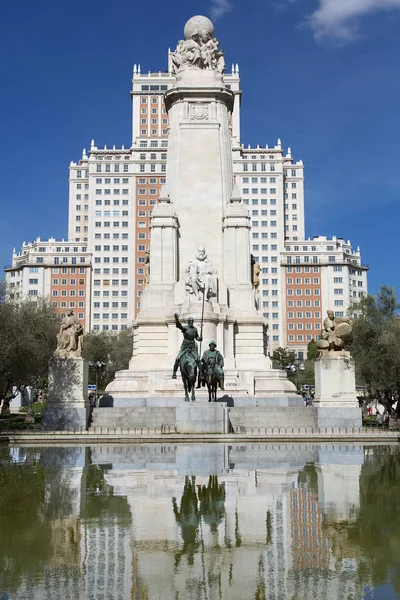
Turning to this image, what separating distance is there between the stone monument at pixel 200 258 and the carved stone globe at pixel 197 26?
6 cm

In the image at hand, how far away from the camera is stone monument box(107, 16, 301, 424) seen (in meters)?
32.0

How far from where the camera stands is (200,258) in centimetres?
3438

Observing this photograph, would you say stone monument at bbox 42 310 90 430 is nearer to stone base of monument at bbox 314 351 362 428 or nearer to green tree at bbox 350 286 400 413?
stone base of monument at bbox 314 351 362 428

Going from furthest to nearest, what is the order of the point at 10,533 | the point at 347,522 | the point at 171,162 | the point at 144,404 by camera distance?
the point at 171,162
the point at 144,404
the point at 347,522
the point at 10,533

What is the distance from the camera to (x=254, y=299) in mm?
35062

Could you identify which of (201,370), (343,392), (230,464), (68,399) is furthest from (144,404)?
(230,464)

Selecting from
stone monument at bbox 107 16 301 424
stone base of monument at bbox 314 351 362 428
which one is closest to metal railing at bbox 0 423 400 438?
stone base of monument at bbox 314 351 362 428

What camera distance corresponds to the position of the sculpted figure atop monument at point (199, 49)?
126 ft

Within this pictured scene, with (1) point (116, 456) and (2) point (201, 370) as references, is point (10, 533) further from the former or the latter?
(2) point (201, 370)

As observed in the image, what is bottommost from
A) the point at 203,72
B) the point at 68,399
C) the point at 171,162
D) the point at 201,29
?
the point at 68,399

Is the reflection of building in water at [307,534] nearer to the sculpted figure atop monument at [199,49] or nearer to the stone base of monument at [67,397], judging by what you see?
the stone base of monument at [67,397]

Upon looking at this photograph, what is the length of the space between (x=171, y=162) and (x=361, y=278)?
104 m

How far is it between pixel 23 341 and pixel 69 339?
551cm

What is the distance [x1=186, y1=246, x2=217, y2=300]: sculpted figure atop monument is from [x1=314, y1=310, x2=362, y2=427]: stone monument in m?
6.72
